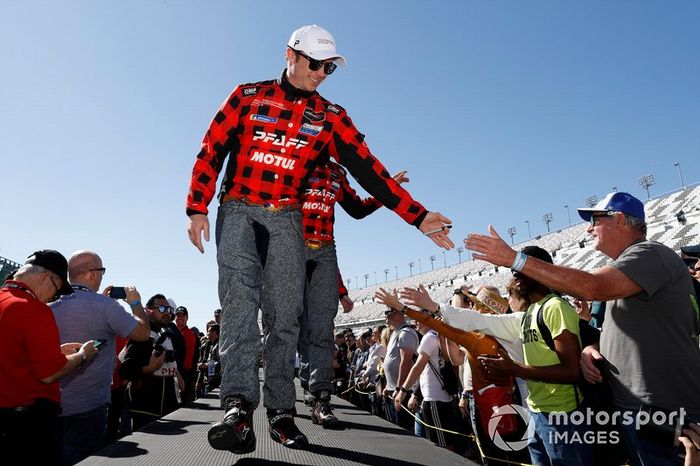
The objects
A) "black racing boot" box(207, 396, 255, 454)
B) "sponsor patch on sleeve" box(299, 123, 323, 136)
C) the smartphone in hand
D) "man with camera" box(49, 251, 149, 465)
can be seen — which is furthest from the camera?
the smartphone in hand

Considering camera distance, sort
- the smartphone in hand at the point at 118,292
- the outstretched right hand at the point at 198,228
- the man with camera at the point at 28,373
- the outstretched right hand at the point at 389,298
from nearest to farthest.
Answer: the outstretched right hand at the point at 198,228 → the man with camera at the point at 28,373 → the smartphone in hand at the point at 118,292 → the outstretched right hand at the point at 389,298

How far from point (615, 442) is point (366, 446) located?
167 centimetres

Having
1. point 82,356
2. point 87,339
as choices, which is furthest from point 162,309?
point 82,356

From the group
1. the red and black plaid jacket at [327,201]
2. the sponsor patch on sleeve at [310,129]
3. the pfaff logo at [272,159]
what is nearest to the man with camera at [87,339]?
the red and black plaid jacket at [327,201]

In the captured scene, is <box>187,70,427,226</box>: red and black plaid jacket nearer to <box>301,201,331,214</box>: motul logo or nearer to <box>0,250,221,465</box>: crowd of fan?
<box>0,250,221,465</box>: crowd of fan

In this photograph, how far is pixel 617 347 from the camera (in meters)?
2.65

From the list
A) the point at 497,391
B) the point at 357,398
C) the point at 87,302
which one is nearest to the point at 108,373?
the point at 87,302

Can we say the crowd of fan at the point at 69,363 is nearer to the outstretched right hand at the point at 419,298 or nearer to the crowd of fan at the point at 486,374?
the outstretched right hand at the point at 419,298

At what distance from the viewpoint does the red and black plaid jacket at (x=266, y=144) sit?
8.66 ft

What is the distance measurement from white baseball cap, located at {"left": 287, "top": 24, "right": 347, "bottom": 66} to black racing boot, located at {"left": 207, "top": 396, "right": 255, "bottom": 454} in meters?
1.92

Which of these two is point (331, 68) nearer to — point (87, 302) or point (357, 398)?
point (87, 302)

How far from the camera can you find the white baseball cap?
8.94 feet

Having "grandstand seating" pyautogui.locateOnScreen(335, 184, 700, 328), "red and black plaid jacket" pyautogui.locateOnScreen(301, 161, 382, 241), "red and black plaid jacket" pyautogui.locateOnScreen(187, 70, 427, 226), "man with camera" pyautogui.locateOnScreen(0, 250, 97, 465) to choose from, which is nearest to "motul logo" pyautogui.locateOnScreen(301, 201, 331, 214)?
"red and black plaid jacket" pyautogui.locateOnScreen(301, 161, 382, 241)

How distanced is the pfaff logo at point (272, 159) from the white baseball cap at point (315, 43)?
610mm
